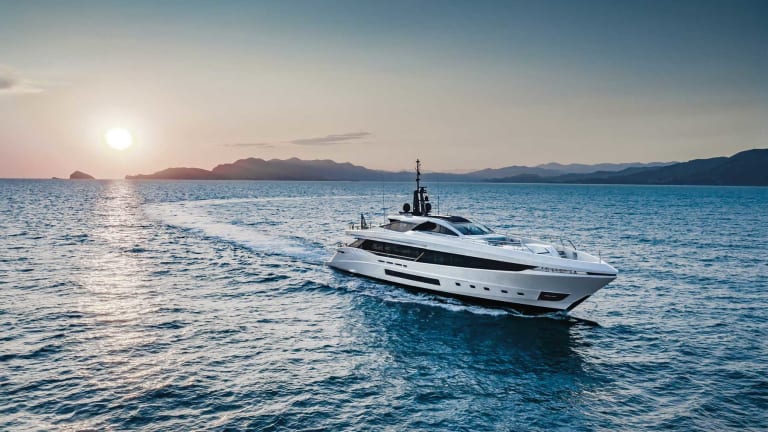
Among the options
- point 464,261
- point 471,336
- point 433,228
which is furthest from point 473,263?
point 471,336

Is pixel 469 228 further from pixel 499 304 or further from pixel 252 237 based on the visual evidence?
pixel 252 237

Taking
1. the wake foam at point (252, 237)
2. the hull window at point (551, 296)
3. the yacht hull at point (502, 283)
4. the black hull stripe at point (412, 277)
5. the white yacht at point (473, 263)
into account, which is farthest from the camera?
the wake foam at point (252, 237)

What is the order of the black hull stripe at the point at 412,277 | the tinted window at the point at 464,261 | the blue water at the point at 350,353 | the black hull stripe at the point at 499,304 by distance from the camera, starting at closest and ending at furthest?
the blue water at the point at 350,353
the black hull stripe at the point at 499,304
the tinted window at the point at 464,261
the black hull stripe at the point at 412,277

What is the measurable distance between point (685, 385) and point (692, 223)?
2730 inches

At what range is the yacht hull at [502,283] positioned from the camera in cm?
2206

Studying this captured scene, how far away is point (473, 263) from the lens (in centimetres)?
2472

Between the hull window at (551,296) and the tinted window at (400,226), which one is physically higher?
the tinted window at (400,226)

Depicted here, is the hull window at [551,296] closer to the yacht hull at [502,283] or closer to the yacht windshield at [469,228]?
the yacht hull at [502,283]

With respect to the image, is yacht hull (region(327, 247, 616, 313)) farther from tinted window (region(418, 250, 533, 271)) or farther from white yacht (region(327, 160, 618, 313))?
tinted window (region(418, 250, 533, 271))

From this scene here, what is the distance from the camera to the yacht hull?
72.4 feet

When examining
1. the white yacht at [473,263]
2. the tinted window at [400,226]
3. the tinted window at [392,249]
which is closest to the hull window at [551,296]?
the white yacht at [473,263]

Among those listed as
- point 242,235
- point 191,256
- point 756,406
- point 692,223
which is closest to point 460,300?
point 756,406

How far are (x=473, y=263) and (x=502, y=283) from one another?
6.24 ft

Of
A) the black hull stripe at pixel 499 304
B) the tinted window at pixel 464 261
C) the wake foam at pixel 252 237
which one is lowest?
the black hull stripe at pixel 499 304
